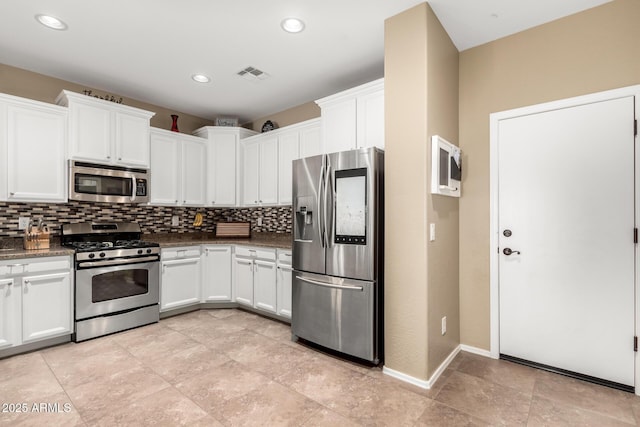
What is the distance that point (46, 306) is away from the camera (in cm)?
300

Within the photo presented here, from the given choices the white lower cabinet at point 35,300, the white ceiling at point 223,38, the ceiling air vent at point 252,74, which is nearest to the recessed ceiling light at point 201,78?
the white ceiling at point 223,38

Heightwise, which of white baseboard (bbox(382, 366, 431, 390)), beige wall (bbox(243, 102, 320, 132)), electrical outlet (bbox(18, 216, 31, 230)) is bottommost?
white baseboard (bbox(382, 366, 431, 390))

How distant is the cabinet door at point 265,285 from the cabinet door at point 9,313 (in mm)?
2198

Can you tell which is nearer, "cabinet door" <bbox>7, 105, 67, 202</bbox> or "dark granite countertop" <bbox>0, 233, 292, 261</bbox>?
"dark granite countertop" <bbox>0, 233, 292, 261</bbox>

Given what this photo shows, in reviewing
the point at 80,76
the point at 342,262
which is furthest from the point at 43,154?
the point at 342,262

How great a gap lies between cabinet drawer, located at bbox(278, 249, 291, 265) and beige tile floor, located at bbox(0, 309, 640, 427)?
0.93 meters

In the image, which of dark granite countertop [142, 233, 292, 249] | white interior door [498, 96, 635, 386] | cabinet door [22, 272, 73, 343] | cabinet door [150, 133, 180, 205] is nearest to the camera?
white interior door [498, 96, 635, 386]

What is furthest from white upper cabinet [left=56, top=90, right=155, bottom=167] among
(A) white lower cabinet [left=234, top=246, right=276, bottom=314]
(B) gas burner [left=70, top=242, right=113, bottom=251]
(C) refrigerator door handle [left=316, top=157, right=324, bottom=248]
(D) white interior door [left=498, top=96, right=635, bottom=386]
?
(D) white interior door [left=498, top=96, right=635, bottom=386]

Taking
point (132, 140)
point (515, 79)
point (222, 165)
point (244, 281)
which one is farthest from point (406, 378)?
point (132, 140)

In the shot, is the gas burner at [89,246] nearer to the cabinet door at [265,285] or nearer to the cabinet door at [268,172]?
the cabinet door at [265,285]

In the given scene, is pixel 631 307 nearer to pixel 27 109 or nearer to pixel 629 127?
pixel 629 127

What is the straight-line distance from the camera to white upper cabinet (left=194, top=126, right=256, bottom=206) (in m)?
4.66

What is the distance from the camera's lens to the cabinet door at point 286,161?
4.12 metres

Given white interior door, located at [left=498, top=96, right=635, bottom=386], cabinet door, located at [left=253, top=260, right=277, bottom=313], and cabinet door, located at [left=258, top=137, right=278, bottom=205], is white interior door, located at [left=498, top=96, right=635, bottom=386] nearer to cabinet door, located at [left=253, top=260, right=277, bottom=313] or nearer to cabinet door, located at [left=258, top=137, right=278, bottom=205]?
cabinet door, located at [left=253, top=260, right=277, bottom=313]
